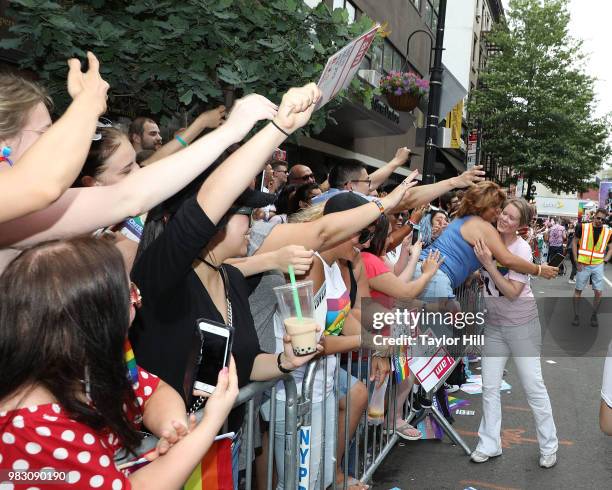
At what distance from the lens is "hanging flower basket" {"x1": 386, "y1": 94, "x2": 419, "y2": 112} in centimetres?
967

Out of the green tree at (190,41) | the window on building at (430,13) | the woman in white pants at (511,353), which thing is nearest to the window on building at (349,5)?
the window on building at (430,13)

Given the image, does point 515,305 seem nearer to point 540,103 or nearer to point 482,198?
point 482,198

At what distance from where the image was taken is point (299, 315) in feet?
7.59

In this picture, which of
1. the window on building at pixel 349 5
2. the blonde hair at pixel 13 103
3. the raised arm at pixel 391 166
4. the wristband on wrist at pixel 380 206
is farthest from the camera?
the window on building at pixel 349 5

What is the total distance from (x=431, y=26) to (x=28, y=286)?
27.9 m

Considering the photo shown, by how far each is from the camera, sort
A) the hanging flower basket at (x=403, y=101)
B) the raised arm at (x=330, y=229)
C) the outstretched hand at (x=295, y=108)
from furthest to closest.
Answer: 1. the hanging flower basket at (x=403, y=101)
2. the raised arm at (x=330, y=229)
3. the outstretched hand at (x=295, y=108)

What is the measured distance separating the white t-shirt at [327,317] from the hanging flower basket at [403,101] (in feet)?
21.7

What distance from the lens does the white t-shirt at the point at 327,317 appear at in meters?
3.18

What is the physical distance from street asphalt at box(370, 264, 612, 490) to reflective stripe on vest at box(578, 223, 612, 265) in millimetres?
6060

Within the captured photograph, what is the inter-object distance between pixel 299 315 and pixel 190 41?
2.42 metres

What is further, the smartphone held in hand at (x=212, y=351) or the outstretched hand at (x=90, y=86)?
the smartphone held in hand at (x=212, y=351)

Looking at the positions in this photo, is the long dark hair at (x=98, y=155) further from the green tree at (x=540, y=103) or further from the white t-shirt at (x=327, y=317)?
the green tree at (x=540, y=103)

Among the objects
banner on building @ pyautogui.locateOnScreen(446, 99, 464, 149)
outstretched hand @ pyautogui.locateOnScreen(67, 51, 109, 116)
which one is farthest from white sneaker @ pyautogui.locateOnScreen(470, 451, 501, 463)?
banner on building @ pyautogui.locateOnScreen(446, 99, 464, 149)

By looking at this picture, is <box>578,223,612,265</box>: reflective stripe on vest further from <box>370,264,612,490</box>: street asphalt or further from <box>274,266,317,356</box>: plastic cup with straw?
<box>274,266,317,356</box>: plastic cup with straw
